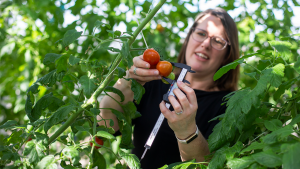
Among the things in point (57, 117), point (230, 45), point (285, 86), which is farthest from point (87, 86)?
point (230, 45)

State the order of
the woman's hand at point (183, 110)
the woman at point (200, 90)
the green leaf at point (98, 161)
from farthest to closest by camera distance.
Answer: the woman at point (200, 90)
the woman's hand at point (183, 110)
the green leaf at point (98, 161)

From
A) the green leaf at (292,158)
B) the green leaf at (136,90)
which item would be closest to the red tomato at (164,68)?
the green leaf at (136,90)

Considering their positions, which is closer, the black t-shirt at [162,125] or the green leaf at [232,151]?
the green leaf at [232,151]

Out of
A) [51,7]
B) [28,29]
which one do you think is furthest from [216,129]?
[28,29]

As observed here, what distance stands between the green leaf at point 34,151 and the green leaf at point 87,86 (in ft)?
0.75

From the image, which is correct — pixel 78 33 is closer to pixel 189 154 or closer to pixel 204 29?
pixel 189 154

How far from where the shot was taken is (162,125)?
1681mm

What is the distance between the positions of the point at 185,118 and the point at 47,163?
0.57 m

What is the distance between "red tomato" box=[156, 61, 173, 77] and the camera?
1.05 m

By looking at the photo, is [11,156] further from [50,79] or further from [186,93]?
[186,93]

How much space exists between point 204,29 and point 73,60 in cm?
125

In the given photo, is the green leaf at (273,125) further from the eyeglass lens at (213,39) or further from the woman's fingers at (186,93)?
the eyeglass lens at (213,39)

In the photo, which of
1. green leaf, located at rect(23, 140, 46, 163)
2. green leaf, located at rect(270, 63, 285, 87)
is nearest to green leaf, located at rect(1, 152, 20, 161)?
green leaf, located at rect(23, 140, 46, 163)

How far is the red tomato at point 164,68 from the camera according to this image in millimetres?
1052
